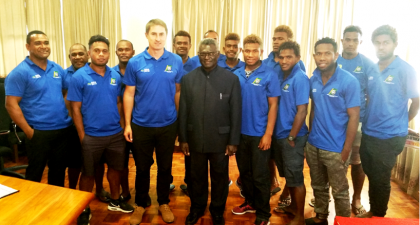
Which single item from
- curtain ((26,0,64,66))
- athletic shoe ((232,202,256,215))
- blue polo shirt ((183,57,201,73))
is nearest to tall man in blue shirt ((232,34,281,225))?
athletic shoe ((232,202,256,215))

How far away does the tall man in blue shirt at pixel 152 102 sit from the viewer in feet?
7.00

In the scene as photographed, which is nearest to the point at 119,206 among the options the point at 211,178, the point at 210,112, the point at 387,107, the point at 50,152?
the point at 50,152

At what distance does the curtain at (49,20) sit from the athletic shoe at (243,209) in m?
4.30

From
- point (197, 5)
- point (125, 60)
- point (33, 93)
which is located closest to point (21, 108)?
point (33, 93)

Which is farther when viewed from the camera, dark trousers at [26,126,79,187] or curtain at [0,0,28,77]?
curtain at [0,0,28,77]

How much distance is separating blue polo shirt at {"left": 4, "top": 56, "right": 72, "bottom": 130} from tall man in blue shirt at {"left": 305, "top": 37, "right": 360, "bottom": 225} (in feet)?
7.26

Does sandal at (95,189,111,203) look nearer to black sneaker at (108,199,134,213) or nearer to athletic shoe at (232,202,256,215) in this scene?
black sneaker at (108,199,134,213)

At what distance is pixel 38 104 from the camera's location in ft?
7.13

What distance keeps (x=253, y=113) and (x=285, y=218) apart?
112 centimetres

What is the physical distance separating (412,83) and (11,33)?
546 centimetres

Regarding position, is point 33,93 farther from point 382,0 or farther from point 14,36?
point 382,0

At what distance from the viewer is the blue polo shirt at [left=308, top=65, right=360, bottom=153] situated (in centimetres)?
189

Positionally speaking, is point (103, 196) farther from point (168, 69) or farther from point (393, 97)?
point (393, 97)

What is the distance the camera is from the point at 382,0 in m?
3.77
